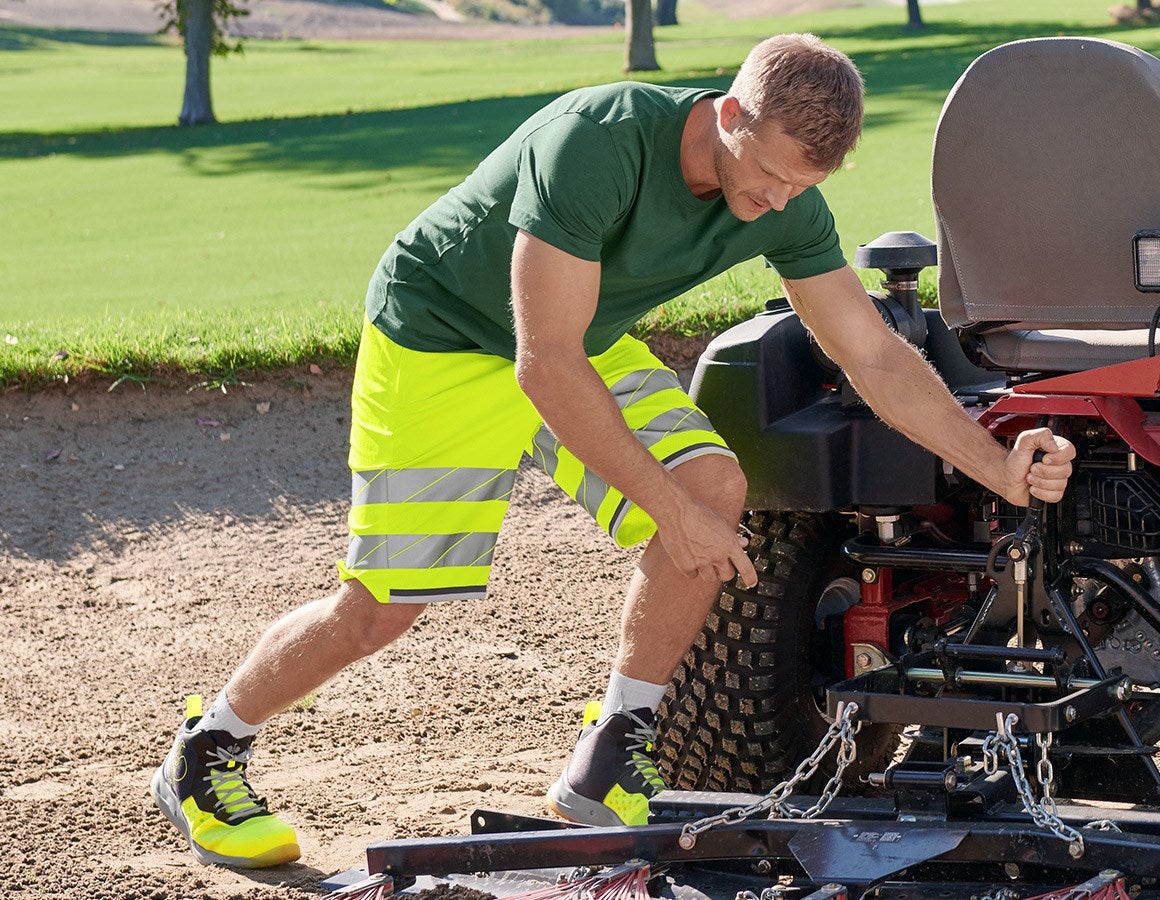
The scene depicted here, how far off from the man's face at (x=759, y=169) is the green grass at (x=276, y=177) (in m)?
4.33

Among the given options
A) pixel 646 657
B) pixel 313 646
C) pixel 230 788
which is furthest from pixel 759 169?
pixel 230 788

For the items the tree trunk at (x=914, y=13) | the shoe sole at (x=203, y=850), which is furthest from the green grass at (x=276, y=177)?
the shoe sole at (x=203, y=850)

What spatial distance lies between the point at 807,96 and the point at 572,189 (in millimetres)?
421

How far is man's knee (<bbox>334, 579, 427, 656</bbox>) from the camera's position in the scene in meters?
3.36

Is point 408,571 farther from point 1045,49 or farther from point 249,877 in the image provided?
point 1045,49

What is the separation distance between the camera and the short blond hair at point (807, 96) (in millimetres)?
2715

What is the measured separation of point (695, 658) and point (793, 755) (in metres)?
0.28

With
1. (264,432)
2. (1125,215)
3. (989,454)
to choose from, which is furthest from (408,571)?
(264,432)

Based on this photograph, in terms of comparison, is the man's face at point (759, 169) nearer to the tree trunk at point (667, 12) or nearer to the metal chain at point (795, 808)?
the metal chain at point (795, 808)

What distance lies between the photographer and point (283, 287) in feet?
35.6

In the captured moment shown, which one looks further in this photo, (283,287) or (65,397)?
(283,287)

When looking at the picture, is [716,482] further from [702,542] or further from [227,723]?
[227,723]

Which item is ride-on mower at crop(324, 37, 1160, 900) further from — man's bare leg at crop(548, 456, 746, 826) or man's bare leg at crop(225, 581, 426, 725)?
man's bare leg at crop(225, 581, 426, 725)

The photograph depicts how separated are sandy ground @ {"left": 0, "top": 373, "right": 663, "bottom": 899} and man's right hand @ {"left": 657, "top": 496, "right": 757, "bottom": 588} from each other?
1.06m
